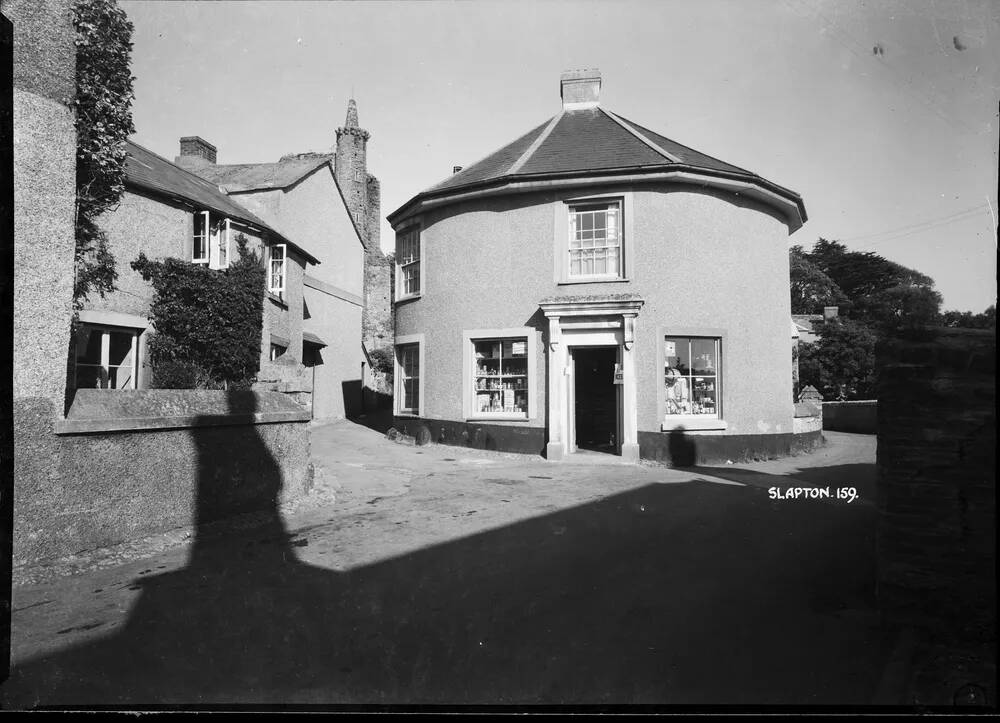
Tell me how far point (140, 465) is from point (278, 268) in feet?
37.1

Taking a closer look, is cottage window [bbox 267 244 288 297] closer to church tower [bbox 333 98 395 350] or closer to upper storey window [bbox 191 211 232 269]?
upper storey window [bbox 191 211 232 269]

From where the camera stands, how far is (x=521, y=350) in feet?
40.9

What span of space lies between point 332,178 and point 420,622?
67.2 ft

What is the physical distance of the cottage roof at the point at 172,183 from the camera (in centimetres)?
1139

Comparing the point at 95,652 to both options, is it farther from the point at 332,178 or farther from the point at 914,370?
the point at 332,178

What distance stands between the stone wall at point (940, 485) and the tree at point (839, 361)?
10.4 metres

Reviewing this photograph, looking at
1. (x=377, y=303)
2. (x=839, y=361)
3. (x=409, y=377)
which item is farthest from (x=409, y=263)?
(x=377, y=303)

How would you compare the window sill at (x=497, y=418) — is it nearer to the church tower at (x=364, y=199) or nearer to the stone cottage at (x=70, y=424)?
the stone cottage at (x=70, y=424)

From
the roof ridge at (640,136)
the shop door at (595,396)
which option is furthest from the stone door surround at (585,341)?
the roof ridge at (640,136)

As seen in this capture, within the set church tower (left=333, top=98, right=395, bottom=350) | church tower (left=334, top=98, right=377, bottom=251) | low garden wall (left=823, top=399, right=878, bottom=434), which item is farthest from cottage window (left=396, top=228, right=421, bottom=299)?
church tower (left=334, top=98, right=377, bottom=251)

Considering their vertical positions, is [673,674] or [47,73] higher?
[47,73]

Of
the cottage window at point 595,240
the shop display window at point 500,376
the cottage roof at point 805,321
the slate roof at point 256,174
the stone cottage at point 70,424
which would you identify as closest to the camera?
the stone cottage at point 70,424
